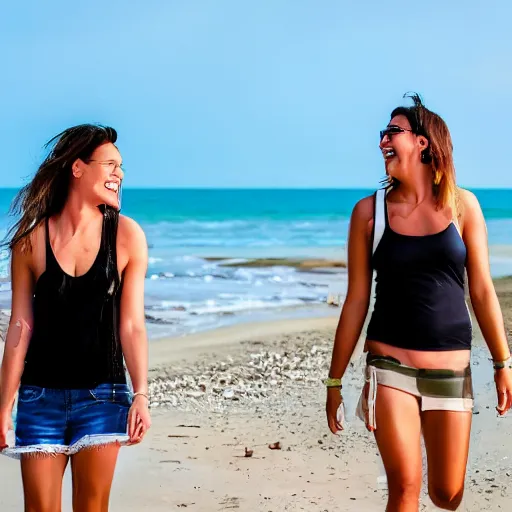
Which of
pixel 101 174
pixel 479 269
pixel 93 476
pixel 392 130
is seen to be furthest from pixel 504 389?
pixel 101 174

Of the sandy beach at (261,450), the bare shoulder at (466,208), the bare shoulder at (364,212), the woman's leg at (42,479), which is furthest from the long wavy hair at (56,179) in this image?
the sandy beach at (261,450)

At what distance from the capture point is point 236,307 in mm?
16422

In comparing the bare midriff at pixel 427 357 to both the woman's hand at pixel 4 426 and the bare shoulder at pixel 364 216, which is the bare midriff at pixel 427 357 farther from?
the woman's hand at pixel 4 426

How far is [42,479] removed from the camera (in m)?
3.70

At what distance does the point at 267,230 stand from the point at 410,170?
46.0 m

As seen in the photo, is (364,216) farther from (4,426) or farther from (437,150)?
(4,426)

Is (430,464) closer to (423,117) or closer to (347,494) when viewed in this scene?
(423,117)

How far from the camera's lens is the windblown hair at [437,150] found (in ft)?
13.9

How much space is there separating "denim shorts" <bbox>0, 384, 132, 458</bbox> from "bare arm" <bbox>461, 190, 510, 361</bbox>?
154 centimetres

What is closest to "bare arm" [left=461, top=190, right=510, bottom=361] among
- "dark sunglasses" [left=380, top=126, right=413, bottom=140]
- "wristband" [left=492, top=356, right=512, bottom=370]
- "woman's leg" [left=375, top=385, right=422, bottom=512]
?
"wristband" [left=492, top=356, right=512, bottom=370]

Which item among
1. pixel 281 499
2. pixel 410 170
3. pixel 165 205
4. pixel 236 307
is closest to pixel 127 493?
pixel 281 499

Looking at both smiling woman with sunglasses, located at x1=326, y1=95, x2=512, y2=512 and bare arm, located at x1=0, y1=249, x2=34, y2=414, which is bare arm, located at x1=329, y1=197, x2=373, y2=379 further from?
bare arm, located at x1=0, y1=249, x2=34, y2=414

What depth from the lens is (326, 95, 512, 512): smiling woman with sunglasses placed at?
13.6 feet

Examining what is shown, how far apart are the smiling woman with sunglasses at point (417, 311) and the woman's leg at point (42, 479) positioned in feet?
3.98
